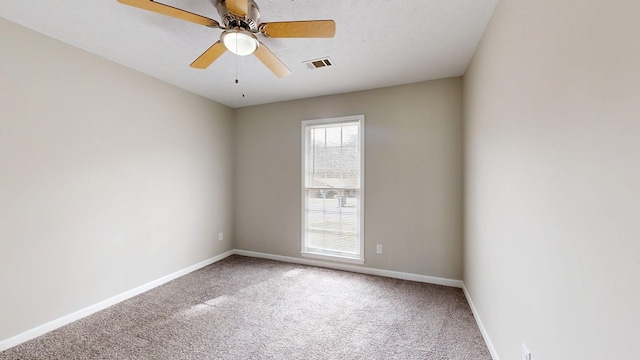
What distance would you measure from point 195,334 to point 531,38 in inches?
123

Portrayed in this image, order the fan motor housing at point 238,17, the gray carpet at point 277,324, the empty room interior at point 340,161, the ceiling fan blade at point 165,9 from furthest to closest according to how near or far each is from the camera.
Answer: the gray carpet at point 277,324 → the fan motor housing at point 238,17 → the ceiling fan blade at point 165,9 → the empty room interior at point 340,161

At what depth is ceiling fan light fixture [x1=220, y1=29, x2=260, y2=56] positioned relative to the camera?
5.68 ft

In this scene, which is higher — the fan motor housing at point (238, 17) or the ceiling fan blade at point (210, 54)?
the fan motor housing at point (238, 17)

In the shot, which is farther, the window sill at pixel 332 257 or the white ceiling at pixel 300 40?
the window sill at pixel 332 257

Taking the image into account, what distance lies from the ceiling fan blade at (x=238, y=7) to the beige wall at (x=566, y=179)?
5.21ft

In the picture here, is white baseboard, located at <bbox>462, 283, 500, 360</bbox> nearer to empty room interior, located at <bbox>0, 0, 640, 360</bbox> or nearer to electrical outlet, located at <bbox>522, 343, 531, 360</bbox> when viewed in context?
empty room interior, located at <bbox>0, 0, 640, 360</bbox>

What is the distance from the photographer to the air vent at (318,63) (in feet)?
8.78

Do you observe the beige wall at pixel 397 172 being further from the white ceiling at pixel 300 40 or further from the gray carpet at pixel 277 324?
the gray carpet at pixel 277 324

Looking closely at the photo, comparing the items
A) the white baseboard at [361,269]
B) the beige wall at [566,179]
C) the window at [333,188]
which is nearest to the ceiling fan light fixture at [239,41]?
the beige wall at [566,179]

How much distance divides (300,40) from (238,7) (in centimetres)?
83

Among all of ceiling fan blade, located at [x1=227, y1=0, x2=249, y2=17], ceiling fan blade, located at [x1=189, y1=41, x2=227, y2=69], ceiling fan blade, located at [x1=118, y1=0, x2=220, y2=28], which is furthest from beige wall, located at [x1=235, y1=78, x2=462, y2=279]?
ceiling fan blade, located at [x1=118, y1=0, x2=220, y2=28]

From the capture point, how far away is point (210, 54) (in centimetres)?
202

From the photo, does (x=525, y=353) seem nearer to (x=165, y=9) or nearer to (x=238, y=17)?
(x=238, y=17)

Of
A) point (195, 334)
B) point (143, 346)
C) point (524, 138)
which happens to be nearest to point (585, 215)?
point (524, 138)
